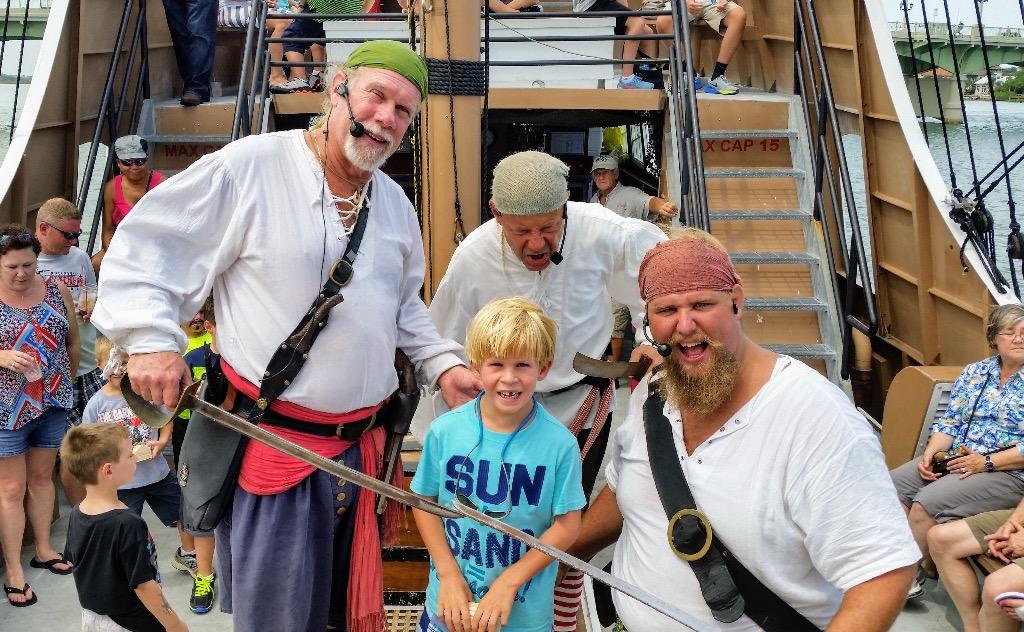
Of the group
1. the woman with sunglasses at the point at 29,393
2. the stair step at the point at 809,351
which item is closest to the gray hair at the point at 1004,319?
the stair step at the point at 809,351

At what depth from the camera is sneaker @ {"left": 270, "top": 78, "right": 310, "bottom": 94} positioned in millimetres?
8071

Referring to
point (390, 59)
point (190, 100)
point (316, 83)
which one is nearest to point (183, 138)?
point (190, 100)

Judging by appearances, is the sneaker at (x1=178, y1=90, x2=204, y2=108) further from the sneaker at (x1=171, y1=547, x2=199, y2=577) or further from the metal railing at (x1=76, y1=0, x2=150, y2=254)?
the sneaker at (x1=171, y1=547, x2=199, y2=577)

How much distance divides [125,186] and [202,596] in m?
3.23

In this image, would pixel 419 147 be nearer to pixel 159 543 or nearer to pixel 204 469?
pixel 204 469

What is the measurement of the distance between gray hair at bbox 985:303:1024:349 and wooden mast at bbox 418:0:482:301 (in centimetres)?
239

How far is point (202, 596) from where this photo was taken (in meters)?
4.51

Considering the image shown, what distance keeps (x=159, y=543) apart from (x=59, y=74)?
3.47 metres

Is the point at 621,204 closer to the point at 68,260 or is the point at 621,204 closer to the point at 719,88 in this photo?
the point at 719,88

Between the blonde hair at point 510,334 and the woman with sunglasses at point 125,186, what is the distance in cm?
458

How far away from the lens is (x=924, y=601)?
15.5 ft

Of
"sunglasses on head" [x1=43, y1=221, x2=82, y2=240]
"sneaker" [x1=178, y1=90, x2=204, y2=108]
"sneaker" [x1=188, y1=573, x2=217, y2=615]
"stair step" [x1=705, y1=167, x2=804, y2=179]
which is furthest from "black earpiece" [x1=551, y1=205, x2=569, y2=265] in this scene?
"sneaker" [x1=178, y1=90, x2=204, y2=108]

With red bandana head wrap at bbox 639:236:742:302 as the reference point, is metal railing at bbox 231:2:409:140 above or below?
above

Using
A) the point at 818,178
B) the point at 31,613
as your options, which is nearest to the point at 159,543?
the point at 31,613
